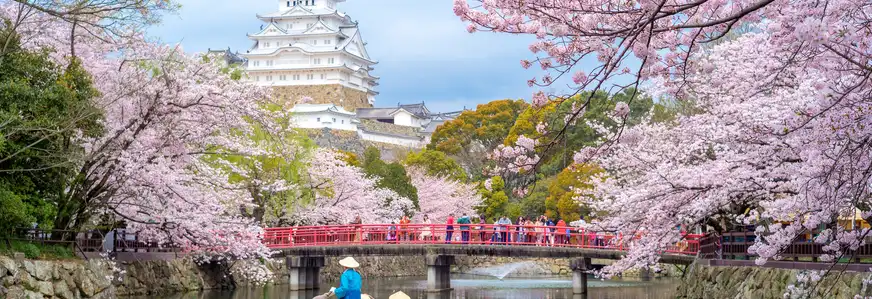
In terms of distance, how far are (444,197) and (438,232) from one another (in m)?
16.3

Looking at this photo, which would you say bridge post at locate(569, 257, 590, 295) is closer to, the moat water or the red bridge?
the red bridge

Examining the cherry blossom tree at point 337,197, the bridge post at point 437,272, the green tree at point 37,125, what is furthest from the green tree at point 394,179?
the green tree at point 37,125

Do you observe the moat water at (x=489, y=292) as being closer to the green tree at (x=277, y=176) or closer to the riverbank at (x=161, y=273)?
the riverbank at (x=161, y=273)

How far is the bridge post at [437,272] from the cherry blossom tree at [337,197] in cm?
548

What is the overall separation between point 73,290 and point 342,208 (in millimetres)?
17115

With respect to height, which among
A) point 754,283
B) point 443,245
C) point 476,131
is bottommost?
point 754,283

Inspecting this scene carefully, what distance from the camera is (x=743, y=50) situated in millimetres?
15531

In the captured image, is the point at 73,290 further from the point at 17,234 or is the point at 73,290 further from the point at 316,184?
the point at 316,184

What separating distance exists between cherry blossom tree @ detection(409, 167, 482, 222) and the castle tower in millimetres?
31246

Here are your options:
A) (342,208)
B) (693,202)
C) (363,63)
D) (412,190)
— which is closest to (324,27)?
(363,63)

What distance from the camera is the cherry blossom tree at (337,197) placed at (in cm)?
3047

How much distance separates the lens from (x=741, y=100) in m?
15.8

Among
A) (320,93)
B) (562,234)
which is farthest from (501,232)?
→ (320,93)

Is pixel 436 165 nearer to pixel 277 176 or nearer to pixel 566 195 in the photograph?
pixel 566 195
